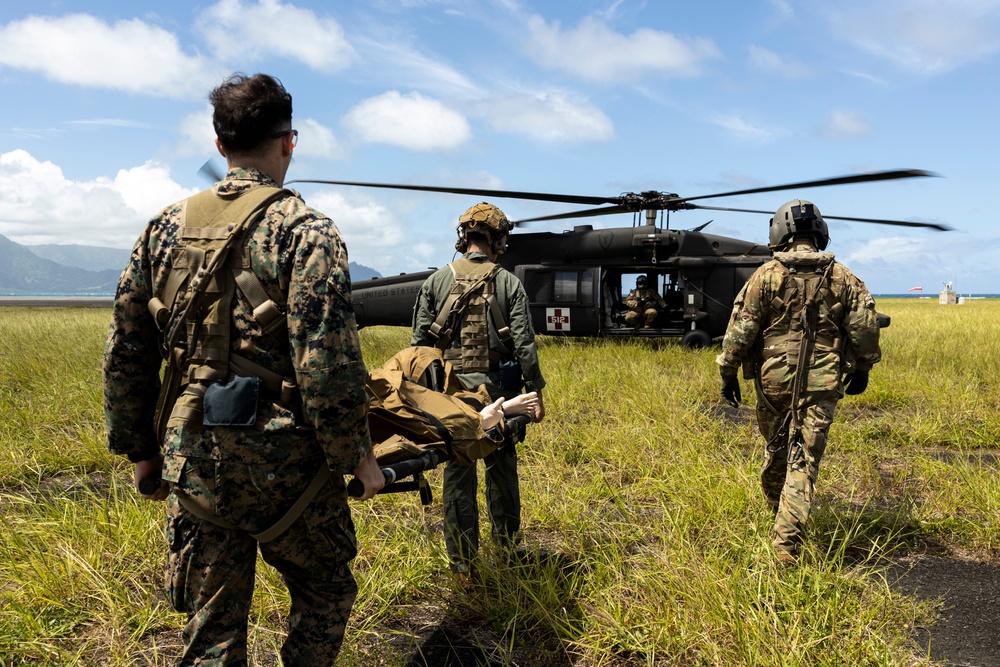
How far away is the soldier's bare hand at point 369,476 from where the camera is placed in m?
1.70

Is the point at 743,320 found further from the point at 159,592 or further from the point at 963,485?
the point at 159,592

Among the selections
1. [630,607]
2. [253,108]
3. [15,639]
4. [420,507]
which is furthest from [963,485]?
[15,639]

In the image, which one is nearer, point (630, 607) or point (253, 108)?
point (253, 108)

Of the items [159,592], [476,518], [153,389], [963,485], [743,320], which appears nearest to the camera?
[153,389]

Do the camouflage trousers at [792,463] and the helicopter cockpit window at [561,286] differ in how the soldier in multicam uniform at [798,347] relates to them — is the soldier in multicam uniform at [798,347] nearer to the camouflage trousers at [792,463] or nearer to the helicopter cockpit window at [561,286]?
the camouflage trousers at [792,463]

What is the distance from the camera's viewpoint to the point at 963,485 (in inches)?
151

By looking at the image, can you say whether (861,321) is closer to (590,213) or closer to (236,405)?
(236,405)

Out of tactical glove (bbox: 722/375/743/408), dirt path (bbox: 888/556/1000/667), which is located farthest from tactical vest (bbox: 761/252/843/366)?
dirt path (bbox: 888/556/1000/667)

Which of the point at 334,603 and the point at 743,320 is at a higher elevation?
the point at 743,320

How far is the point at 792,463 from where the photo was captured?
3.14 meters

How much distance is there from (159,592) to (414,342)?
5.32ft

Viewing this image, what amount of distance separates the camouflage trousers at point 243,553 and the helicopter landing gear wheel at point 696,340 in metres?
8.29

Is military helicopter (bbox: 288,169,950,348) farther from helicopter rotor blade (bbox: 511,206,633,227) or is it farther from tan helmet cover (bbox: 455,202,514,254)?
tan helmet cover (bbox: 455,202,514,254)

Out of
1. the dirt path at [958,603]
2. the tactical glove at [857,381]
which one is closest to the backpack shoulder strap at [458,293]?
the tactical glove at [857,381]
